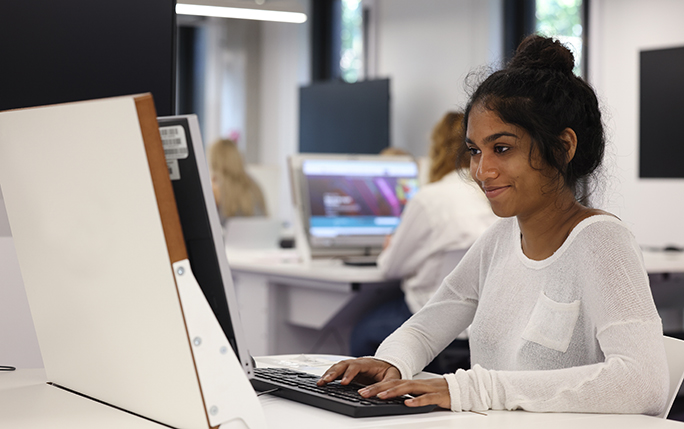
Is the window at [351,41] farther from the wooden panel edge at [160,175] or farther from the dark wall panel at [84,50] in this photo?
the wooden panel edge at [160,175]

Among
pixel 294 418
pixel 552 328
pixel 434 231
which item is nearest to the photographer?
pixel 294 418

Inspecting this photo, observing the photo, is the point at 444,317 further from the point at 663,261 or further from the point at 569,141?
the point at 663,261

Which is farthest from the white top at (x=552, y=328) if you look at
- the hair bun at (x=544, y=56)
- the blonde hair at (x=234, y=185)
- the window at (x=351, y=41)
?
the window at (x=351, y=41)

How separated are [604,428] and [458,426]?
18 cm

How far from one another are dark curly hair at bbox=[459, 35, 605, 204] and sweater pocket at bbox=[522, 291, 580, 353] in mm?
202

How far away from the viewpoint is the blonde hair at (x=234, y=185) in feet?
15.2

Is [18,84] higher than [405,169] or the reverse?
higher

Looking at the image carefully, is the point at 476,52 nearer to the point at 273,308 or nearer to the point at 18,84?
the point at 273,308

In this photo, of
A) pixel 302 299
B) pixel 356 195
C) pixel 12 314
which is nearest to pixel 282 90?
pixel 356 195

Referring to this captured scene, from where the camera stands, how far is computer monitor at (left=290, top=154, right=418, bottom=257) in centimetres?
348

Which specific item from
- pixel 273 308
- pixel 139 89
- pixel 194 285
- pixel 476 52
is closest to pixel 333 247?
pixel 273 308

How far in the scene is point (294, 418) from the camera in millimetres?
975

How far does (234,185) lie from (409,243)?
6.47ft

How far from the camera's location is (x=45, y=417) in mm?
949
